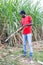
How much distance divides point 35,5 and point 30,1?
0.28 m

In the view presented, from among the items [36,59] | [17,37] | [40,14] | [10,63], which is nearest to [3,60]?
[10,63]

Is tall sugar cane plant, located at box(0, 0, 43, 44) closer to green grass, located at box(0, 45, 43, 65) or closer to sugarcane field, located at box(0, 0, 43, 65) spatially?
sugarcane field, located at box(0, 0, 43, 65)

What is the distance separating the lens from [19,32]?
973 centimetres

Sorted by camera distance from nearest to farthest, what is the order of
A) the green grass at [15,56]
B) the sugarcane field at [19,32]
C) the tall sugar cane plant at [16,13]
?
the green grass at [15,56] → the sugarcane field at [19,32] → the tall sugar cane plant at [16,13]

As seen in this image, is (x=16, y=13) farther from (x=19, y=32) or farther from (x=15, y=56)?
(x=15, y=56)

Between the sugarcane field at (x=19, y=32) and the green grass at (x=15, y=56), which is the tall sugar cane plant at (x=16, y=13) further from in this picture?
the green grass at (x=15, y=56)

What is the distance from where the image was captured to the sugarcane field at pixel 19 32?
7686 mm

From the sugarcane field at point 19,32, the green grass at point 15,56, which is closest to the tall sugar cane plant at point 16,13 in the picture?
the sugarcane field at point 19,32

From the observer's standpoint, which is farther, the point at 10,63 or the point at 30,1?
the point at 30,1

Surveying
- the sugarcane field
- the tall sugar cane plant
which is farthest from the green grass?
the tall sugar cane plant

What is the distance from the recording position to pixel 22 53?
845 centimetres

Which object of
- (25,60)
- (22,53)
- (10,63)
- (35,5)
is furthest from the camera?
(35,5)

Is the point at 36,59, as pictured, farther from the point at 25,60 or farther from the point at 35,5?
the point at 35,5

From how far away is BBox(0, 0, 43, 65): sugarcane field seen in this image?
7.69 meters
